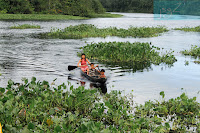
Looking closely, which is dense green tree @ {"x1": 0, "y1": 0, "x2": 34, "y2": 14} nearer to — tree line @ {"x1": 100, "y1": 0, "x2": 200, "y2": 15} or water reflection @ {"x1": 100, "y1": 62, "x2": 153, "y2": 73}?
tree line @ {"x1": 100, "y1": 0, "x2": 200, "y2": 15}

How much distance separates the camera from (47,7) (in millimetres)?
103250

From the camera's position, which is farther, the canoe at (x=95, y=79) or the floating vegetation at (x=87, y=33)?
the floating vegetation at (x=87, y=33)

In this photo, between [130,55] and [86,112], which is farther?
[130,55]

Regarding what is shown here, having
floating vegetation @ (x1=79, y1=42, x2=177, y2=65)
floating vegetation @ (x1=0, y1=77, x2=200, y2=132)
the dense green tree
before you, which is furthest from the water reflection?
the dense green tree

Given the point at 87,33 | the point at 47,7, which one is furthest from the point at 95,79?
the point at 47,7

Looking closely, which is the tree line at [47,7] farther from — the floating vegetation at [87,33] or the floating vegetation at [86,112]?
the floating vegetation at [86,112]

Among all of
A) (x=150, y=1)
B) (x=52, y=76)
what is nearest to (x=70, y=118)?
(x=52, y=76)

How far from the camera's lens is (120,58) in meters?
19.2

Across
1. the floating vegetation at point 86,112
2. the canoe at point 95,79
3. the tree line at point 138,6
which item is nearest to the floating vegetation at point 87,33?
the canoe at point 95,79

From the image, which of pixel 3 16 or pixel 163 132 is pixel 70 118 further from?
pixel 3 16

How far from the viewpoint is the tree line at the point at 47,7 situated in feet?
290

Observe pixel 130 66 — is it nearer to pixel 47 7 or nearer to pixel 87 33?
pixel 87 33

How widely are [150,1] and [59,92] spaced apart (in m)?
162

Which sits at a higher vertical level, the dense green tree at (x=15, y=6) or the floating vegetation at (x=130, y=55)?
the dense green tree at (x=15, y=6)
